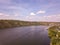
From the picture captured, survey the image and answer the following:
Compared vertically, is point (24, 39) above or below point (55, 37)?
below

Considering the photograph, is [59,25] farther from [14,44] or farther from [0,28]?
[0,28]

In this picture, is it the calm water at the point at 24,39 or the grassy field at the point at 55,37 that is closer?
the grassy field at the point at 55,37

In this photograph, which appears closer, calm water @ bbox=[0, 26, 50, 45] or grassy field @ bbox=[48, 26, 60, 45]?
grassy field @ bbox=[48, 26, 60, 45]

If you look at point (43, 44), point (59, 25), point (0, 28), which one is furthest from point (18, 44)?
point (0, 28)

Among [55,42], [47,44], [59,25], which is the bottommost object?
[47,44]

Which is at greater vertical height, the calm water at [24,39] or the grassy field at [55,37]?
the grassy field at [55,37]

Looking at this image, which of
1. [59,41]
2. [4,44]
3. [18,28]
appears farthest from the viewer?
[18,28]

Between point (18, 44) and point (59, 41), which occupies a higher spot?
point (59, 41)

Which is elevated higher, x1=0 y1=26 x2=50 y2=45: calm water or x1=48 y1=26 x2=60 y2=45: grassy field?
x1=48 y1=26 x2=60 y2=45: grassy field

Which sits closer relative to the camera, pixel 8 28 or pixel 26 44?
pixel 26 44

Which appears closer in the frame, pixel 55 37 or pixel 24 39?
pixel 55 37

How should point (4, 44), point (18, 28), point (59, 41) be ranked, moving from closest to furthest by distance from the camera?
1. point (59, 41)
2. point (4, 44)
3. point (18, 28)
